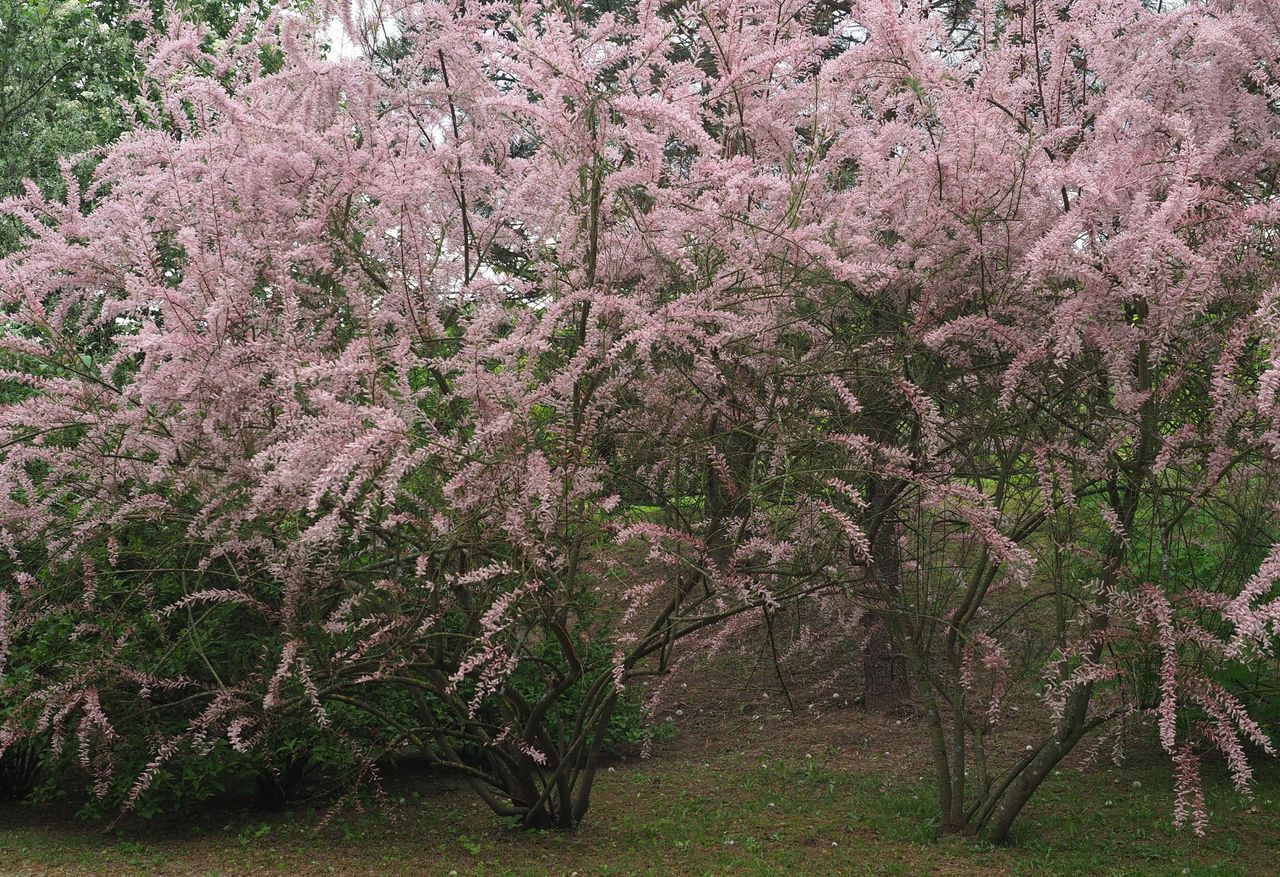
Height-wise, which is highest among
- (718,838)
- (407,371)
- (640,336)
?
(640,336)

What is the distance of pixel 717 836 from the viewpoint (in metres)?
5.83

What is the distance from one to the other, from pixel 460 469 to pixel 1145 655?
2807mm

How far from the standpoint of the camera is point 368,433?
353 centimetres

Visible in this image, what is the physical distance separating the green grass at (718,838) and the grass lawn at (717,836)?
0.01 metres

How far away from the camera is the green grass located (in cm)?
526

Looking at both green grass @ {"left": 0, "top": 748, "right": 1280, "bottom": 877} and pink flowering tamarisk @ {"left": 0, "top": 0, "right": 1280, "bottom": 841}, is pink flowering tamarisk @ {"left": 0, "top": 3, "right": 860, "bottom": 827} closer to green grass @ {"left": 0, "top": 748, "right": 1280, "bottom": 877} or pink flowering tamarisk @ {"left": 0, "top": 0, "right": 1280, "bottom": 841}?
pink flowering tamarisk @ {"left": 0, "top": 0, "right": 1280, "bottom": 841}

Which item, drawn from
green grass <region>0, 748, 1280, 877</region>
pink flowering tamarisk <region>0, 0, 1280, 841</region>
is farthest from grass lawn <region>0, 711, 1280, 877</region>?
pink flowering tamarisk <region>0, 0, 1280, 841</region>

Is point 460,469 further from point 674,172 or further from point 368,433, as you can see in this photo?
point 674,172

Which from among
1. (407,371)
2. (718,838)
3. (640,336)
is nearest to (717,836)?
(718,838)

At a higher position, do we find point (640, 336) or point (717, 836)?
point (640, 336)

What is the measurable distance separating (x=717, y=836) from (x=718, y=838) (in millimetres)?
51

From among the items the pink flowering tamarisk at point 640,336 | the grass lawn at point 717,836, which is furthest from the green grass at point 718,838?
the pink flowering tamarisk at point 640,336

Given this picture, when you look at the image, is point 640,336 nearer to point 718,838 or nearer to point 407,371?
point 407,371

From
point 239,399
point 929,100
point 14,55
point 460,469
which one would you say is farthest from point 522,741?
point 14,55
